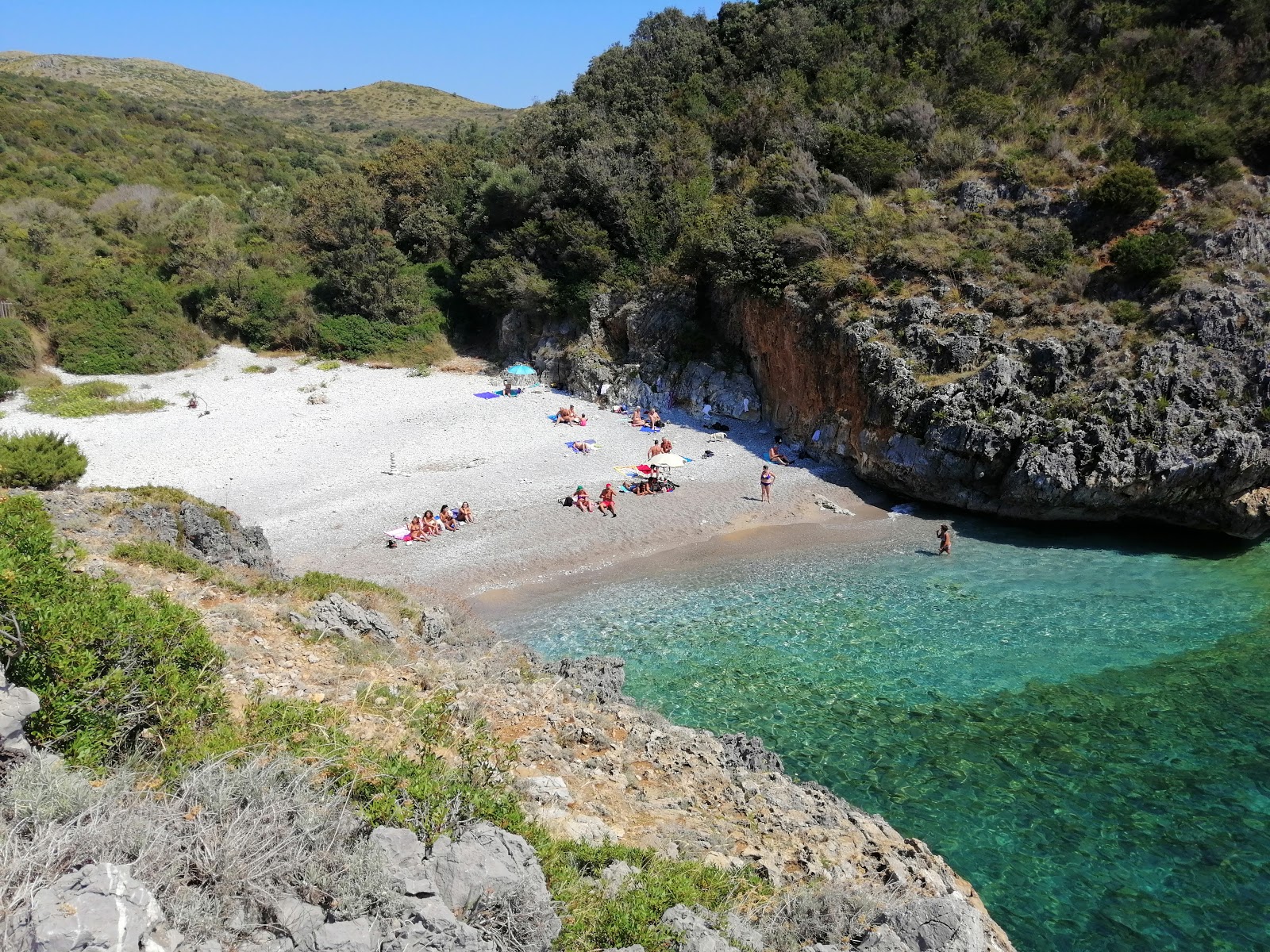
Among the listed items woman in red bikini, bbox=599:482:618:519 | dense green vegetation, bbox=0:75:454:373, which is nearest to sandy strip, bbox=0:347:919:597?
woman in red bikini, bbox=599:482:618:519

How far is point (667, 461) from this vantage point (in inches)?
851

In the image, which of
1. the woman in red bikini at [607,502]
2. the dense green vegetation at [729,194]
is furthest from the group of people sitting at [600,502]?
the dense green vegetation at [729,194]

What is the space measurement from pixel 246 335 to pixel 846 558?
31263 millimetres

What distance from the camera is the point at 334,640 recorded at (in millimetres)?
10891

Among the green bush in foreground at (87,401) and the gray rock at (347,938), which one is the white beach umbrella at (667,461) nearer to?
the gray rock at (347,938)

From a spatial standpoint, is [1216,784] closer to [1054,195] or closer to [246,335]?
[1054,195]

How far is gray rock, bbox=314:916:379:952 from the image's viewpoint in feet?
14.4

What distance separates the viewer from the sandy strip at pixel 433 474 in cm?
1770

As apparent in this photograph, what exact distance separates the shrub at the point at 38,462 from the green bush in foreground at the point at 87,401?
11175 millimetres

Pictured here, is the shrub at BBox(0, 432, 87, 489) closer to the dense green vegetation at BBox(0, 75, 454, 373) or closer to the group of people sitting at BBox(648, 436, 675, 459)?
the group of people sitting at BBox(648, 436, 675, 459)

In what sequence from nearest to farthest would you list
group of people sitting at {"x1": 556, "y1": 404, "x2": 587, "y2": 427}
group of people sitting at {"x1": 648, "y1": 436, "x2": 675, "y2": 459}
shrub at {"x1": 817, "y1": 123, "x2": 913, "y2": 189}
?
group of people sitting at {"x1": 648, "y1": 436, "x2": 675, "y2": 459} → shrub at {"x1": 817, "y1": 123, "x2": 913, "y2": 189} → group of people sitting at {"x1": 556, "y1": 404, "x2": 587, "y2": 427}

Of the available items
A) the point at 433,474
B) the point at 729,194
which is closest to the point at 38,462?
the point at 433,474

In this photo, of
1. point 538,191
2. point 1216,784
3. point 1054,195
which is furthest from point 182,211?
point 1216,784

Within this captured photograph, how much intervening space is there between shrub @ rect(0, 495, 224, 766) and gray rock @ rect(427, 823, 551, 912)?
10.2ft
